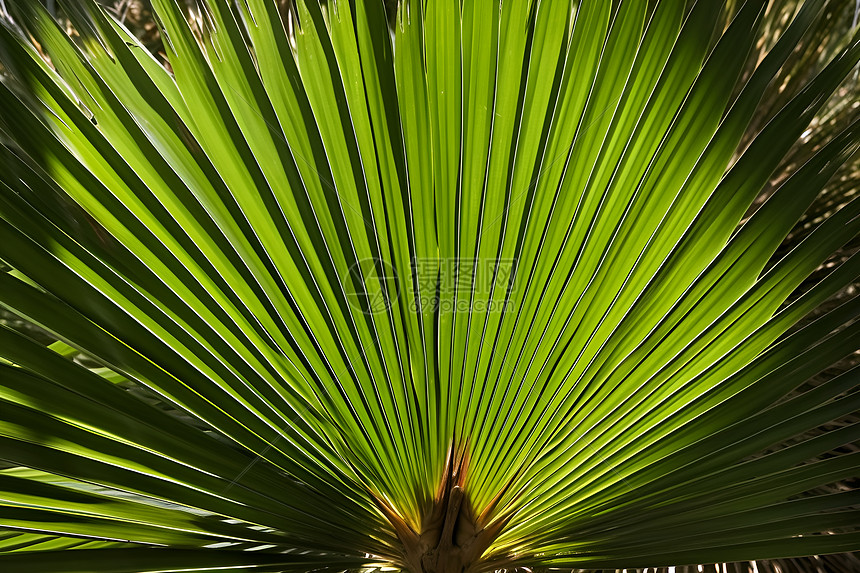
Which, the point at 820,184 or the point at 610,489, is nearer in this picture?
the point at 820,184

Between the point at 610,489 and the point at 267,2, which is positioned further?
the point at 610,489

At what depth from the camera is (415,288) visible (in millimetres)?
772

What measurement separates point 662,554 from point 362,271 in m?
0.60

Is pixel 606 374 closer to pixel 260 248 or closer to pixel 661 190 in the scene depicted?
pixel 661 190

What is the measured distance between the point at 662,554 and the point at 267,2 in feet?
3.01

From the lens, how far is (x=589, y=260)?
785 mm

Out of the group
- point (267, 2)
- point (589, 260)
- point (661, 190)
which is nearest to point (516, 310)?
point (589, 260)

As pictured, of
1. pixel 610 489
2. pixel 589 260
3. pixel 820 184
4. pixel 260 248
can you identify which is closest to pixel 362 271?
pixel 260 248

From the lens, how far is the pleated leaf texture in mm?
683

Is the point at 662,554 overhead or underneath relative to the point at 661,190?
underneath

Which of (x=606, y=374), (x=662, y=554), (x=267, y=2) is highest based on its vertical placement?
(x=267, y=2)

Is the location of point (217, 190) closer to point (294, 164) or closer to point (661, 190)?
point (294, 164)

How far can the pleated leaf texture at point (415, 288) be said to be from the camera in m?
0.68

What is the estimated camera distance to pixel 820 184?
730mm
